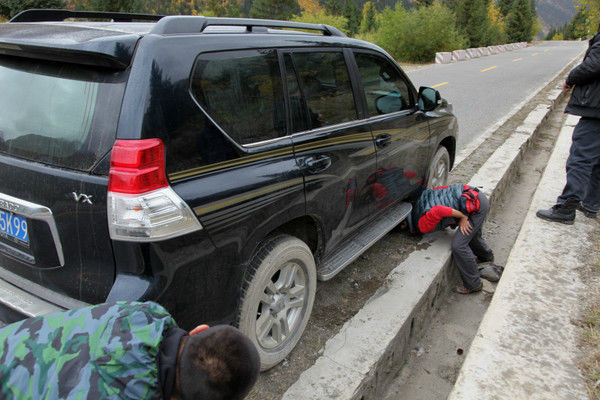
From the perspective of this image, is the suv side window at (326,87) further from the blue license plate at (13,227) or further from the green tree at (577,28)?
the green tree at (577,28)

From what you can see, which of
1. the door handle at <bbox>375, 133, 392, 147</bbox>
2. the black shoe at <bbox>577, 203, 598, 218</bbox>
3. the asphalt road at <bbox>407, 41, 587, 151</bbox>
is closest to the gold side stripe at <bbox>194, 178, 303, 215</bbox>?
the door handle at <bbox>375, 133, 392, 147</bbox>

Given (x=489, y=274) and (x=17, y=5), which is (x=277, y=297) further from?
(x=17, y=5)

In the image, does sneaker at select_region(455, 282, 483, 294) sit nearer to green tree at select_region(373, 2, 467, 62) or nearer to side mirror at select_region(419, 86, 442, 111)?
side mirror at select_region(419, 86, 442, 111)

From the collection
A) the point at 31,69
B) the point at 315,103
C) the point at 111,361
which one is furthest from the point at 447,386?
the point at 31,69

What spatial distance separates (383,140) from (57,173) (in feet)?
7.20

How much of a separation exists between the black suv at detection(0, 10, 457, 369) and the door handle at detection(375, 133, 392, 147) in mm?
672

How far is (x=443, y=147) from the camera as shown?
4.61 m

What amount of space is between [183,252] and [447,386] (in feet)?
6.86

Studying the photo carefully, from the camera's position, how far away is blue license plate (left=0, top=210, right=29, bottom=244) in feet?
6.53

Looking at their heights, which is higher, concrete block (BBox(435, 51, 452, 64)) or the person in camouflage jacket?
concrete block (BBox(435, 51, 452, 64))

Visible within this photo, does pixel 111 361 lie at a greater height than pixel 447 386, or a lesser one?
greater

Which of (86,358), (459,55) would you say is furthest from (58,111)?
(459,55)

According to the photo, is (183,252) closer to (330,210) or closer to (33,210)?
(33,210)

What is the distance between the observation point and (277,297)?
2480 mm
